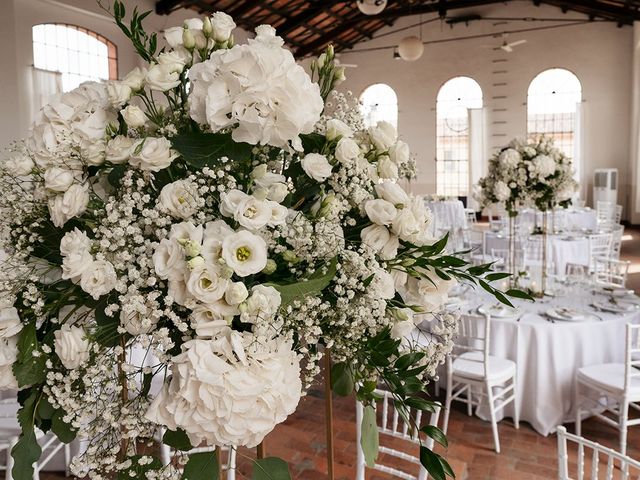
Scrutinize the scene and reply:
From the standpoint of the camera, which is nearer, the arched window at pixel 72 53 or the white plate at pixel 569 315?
the white plate at pixel 569 315

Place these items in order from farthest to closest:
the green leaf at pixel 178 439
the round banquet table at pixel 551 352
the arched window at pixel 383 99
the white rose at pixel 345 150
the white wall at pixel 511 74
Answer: the arched window at pixel 383 99
the white wall at pixel 511 74
the round banquet table at pixel 551 352
the white rose at pixel 345 150
the green leaf at pixel 178 439

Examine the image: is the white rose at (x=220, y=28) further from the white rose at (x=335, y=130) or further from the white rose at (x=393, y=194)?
the white rose at (x=393, y=194)

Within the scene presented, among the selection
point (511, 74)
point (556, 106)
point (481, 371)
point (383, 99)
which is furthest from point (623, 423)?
point (383, 99)

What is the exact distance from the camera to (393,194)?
37.7 inches

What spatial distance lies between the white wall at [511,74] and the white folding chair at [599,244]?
780cm

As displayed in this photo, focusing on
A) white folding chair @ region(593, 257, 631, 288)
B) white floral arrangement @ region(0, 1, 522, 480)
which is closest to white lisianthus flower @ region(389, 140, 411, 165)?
white floral arrangement @ region(0, 1, 522, 480)

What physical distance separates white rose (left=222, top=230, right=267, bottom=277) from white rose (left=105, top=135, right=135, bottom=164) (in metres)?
0.22

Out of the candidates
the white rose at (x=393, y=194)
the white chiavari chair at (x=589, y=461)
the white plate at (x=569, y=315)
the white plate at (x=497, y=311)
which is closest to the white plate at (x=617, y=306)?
the white plate at (x=569, y=315)

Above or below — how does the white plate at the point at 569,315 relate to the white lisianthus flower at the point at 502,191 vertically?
below

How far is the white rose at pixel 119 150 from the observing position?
85 centimetres

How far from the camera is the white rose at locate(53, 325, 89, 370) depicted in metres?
0.80

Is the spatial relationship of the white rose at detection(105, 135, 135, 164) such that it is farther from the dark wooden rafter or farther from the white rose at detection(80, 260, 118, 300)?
the dark wooden rafter

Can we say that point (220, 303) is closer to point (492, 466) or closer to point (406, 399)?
point (406, 399)

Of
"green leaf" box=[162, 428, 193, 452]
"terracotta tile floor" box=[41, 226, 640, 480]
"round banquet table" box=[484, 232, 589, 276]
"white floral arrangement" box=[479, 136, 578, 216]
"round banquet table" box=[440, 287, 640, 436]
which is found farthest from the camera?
"round banquet table" box=[484, 232, 589, 276]
